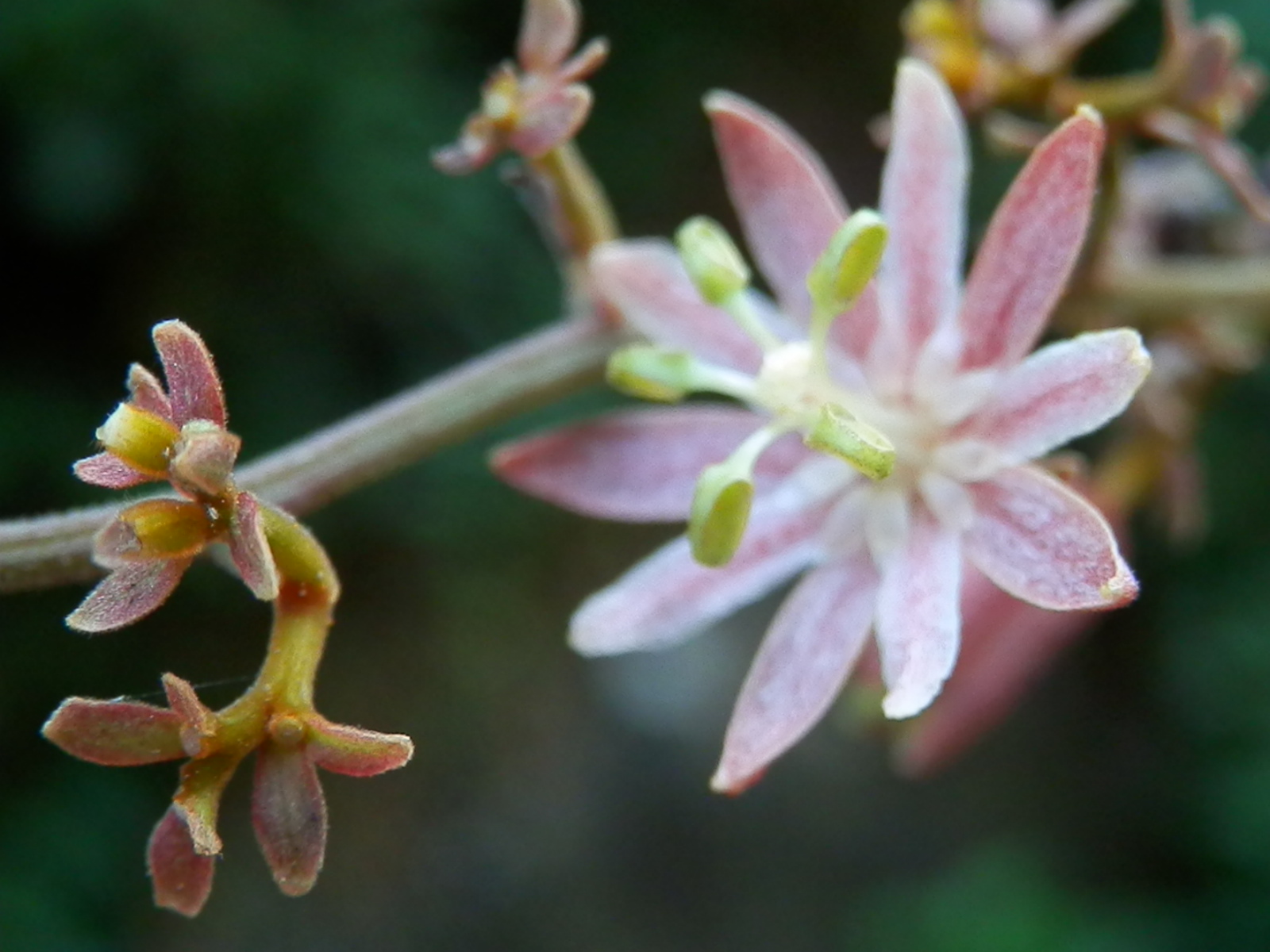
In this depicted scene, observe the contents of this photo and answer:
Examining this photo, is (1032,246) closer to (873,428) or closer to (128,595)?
(873,428)

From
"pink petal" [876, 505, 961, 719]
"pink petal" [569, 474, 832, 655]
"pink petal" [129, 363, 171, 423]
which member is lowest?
"pink petal" [569, 474, 832, 655]

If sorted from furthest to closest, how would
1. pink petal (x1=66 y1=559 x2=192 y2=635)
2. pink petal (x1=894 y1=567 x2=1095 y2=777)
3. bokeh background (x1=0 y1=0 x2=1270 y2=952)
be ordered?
bokeh background (x1=0 y1=0 x2=1270 y2=952) < pink petal (x1=894 y1=567 x2=1095 y2=777) < pink petal (x1=66 y1=559 x2=192 y2=635)

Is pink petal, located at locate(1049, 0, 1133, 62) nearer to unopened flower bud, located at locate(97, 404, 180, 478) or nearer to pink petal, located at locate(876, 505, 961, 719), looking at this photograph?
pink petal, located at locate(876, 505, 961, 719)

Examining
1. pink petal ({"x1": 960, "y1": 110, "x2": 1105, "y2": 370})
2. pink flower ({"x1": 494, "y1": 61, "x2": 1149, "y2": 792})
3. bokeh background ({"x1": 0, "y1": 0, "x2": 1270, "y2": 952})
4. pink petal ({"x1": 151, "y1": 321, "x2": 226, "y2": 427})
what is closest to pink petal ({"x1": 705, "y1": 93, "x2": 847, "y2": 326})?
pink flower ({"x1": 494, "y1": 61, "x2": 1149, "y2": 792})

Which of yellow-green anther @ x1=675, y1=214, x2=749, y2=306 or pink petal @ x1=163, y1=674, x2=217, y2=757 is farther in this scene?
yellow-green anther @ x1=675, y1=214, x2=749, y2=306

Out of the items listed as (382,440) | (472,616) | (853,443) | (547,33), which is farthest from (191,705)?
(472,616)

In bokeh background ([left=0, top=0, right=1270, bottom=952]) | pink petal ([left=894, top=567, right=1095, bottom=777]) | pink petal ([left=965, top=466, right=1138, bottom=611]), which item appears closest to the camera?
pink petal ([left=965, top=466, right=1138, bottom=611])

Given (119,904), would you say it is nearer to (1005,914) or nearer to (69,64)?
(69,64)

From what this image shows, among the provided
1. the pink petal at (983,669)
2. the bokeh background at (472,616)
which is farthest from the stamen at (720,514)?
the bokeh background at (472,616)
